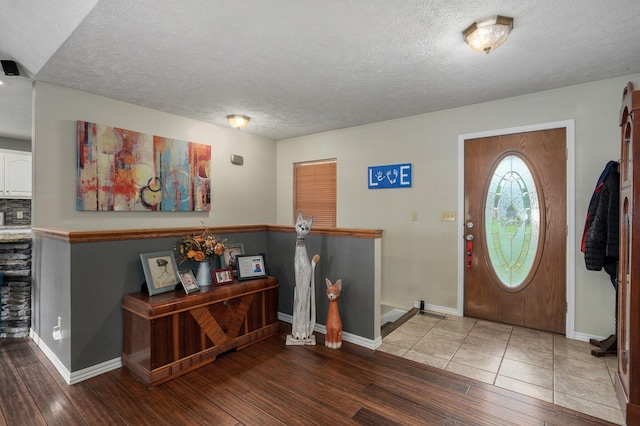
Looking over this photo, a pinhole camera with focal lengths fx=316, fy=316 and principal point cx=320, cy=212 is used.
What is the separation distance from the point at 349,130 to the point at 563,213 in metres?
2.76

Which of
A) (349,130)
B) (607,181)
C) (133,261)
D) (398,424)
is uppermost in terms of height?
(349,130)

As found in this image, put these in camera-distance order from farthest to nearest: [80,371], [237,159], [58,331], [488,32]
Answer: [237,159], [58,331], [80,371], [488,32]

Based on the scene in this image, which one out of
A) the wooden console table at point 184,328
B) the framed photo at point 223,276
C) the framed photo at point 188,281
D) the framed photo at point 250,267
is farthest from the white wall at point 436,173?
the framed photo at point 188,281

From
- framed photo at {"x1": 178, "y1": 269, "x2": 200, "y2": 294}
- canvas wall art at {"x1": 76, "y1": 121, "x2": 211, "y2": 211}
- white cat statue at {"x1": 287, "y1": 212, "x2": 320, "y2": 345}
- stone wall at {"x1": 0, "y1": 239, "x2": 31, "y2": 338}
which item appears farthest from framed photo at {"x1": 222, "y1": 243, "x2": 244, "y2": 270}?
stone wall at {"x1": 0, "y1": 239, "x2": 31, "y2": 338}

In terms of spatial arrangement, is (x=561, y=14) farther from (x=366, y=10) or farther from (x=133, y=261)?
(x=133, y=261)

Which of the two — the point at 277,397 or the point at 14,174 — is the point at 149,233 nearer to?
the point at 277,397

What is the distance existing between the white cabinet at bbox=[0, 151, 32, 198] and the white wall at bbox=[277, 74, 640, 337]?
4.22 metres

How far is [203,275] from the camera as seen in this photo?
2.83m

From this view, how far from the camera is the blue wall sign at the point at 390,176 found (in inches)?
161

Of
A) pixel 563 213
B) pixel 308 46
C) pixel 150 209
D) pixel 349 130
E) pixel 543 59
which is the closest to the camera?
pixel 308 46

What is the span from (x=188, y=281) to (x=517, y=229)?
335 cm

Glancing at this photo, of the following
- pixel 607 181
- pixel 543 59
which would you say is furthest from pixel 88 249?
pixel 607 181

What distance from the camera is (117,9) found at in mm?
1918

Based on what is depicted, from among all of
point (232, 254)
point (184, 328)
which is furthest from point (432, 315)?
point (184, 328)
